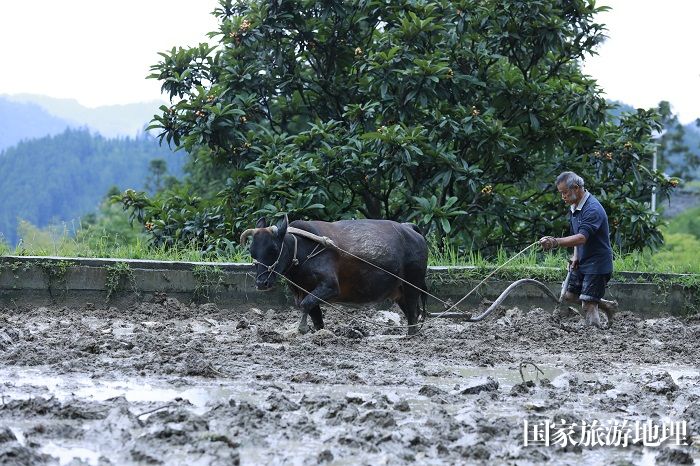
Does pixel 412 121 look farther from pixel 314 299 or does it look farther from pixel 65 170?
pixel 65 170

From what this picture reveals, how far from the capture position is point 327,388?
21.5ft

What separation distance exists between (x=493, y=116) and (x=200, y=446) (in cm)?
952

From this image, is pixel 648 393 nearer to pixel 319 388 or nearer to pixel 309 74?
pixel 319 388

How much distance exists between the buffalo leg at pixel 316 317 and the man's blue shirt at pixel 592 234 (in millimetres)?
2591

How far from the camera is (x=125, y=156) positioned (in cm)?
12444

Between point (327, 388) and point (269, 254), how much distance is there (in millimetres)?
2847

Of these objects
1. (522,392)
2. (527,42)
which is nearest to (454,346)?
(522,392)

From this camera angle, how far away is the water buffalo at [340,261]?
30.3ft

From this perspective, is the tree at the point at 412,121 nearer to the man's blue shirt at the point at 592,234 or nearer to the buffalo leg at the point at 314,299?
the man's blue shirt at the point at 592,234

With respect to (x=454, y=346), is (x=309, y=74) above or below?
above

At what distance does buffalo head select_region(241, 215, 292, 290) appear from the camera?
30.2ft

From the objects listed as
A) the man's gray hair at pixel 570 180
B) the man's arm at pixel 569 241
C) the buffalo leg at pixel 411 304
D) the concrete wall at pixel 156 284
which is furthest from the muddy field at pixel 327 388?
the man's gray hair at pixel 570 180

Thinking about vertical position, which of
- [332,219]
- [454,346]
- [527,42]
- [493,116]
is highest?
[527,42]

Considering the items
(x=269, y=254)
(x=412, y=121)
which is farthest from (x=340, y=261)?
(x=412, y=121)
